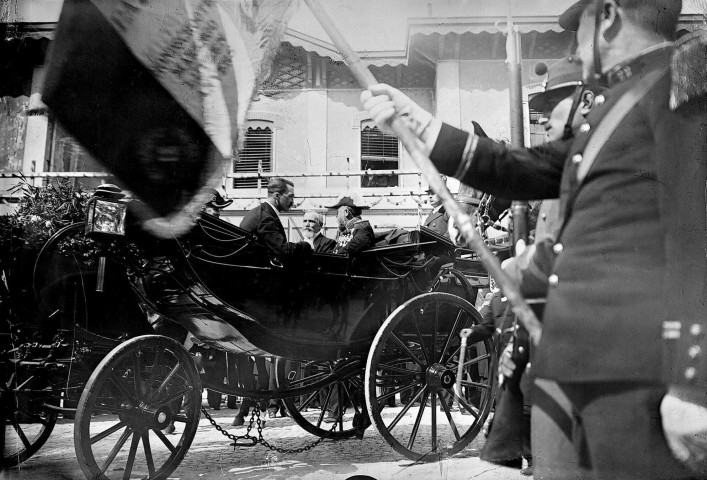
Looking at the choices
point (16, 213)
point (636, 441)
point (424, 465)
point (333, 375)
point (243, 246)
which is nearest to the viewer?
point (636, 441)

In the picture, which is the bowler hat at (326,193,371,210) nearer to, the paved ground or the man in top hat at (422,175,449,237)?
the man in top hat at (422,175,449,237)

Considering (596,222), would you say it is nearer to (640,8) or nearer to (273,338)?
(640,8)

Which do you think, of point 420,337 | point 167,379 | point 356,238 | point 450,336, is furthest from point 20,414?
point 450,336

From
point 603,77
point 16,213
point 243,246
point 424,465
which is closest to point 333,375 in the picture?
point 424,465

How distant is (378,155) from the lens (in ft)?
7.36

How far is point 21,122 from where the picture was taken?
7.80 feet

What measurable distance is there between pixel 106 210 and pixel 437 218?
1581mm

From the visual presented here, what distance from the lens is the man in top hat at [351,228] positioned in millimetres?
2416

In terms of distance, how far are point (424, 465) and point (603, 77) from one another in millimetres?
2441

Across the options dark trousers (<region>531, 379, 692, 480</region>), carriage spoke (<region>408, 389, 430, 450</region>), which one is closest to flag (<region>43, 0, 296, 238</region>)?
dark trousers (<region>531, 379, 692, 480</region>)

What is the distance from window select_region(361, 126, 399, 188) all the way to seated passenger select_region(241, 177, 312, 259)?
36cm

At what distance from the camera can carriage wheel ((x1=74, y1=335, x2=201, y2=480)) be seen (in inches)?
100

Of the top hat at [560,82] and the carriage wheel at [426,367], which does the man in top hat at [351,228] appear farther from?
the top hat at [560,82]

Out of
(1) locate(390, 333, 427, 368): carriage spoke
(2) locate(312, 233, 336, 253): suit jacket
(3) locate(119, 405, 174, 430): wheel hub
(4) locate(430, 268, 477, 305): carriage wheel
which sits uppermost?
(2) locate(312, 233, 336, 253): suit jacket
